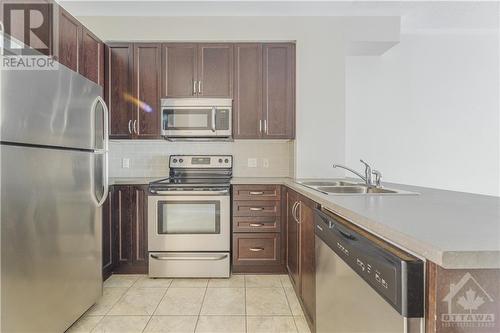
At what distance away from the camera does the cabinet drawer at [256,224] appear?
269 cm

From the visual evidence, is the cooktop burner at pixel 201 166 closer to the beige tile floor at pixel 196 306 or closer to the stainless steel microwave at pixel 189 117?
the stainless steel microwave at pixel 189 117

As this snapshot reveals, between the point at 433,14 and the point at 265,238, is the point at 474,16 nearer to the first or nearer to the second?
the point at 433,14

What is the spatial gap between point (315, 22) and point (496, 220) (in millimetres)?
A: 2598

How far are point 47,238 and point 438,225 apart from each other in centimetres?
183

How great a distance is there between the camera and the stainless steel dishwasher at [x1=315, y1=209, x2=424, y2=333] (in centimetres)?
66

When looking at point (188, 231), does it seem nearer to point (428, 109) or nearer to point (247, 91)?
point (247, 91)

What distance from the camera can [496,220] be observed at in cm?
87

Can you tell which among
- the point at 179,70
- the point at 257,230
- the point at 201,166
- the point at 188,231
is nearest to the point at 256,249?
the point at 257,230

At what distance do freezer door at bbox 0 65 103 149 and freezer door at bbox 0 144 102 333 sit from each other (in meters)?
0.08

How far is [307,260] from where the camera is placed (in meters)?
1.78

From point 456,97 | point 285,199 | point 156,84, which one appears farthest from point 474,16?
point 156,84

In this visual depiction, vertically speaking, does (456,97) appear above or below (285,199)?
above

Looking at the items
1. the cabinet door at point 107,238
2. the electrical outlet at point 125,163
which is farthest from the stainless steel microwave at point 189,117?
the cabinet door at point 107,238

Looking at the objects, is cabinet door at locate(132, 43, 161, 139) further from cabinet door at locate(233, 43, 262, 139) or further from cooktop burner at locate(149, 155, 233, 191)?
cabinet door at locate(233, 43, 262, 139)
